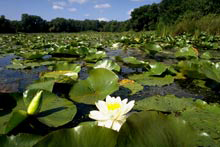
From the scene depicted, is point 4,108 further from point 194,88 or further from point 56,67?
point 194,88

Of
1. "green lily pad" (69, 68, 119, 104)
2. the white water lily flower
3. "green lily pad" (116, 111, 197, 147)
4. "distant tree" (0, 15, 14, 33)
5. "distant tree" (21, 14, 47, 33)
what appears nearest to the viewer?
"green lily pad" (116, 111, 197, 147)

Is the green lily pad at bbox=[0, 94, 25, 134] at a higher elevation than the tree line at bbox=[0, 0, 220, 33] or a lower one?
lower

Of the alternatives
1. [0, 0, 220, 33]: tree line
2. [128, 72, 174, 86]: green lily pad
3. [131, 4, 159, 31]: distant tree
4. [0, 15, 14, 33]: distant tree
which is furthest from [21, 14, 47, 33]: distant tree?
[128, 72, 174, 86]: green lily pad

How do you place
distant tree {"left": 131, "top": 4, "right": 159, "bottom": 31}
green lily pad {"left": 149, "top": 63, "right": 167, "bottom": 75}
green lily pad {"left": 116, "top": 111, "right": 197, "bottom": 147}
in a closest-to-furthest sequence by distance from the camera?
1. green lily pad {"left": 116, "top": 111, "right": 197, "bottom": 147}
2. green lily pad {"left": 149, "top": 63, "right": 167, "bottom": 75}
3. distant tree {"left": 131, "top": 4, "right": 159, "bottom": 31}

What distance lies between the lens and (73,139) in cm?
55

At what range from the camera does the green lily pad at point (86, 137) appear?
533 mm

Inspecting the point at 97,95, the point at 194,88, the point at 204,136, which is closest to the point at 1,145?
the point at 204,136

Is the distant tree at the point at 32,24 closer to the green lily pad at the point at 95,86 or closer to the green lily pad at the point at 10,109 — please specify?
the green lily pad at the point at 95,86

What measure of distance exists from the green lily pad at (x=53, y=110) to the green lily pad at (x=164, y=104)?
0.41 m

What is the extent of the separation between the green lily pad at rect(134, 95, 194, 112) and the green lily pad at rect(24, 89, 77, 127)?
0.41 meters

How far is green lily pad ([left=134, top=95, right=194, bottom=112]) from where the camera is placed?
1.16m

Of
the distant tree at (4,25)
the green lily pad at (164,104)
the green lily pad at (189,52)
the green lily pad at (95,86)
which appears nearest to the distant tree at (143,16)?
the distant tree at (4,25)

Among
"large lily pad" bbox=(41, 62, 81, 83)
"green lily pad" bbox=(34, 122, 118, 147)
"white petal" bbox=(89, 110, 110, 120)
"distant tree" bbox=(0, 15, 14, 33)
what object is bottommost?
"large lily pad" bbox=(41, 62, 81, 83)

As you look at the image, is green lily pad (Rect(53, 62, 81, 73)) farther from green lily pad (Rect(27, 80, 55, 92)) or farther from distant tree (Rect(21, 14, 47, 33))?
distant tree (Rect(21, 14, 47, 33))
